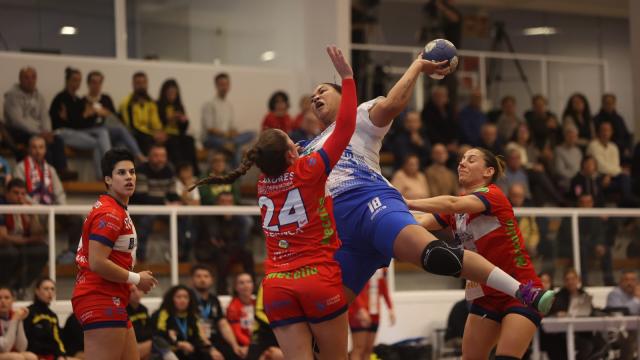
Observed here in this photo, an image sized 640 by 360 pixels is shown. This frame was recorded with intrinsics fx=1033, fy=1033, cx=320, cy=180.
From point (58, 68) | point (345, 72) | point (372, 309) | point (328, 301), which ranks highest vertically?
point (58, 68)

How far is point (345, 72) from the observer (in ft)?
19.1

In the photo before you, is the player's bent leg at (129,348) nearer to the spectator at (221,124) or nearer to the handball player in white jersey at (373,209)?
the handball player in white jersey at (373,209)

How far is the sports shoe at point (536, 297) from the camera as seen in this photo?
18.9 ft

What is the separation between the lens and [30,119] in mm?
13008

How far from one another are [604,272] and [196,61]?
707 centimetres

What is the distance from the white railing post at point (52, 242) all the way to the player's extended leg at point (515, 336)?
5313mm

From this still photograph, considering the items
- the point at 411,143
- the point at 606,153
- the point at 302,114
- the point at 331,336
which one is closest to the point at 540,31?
the point at 606,153

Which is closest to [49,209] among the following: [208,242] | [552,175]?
[208,242]

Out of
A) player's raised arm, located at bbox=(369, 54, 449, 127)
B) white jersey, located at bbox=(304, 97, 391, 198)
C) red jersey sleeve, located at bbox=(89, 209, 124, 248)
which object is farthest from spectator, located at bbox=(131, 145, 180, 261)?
player's raised arm, located at bbox=(369, 54, 449, 127)

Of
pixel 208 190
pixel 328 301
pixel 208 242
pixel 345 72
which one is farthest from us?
pixel 208 190

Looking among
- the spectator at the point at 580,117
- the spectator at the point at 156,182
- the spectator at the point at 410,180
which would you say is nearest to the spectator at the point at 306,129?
the spectator at the point at 410,180

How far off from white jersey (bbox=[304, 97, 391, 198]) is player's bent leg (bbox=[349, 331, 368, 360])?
5.23 m

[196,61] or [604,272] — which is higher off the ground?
[196,61]

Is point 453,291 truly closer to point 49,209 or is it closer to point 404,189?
point 404,189
